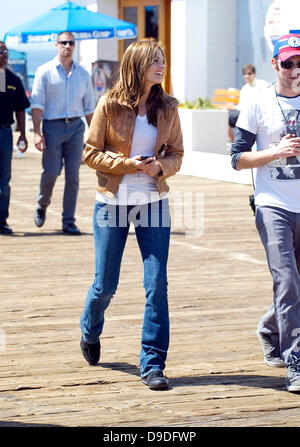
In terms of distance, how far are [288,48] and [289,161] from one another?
634mm

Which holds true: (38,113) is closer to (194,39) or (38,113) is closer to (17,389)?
(17,389)

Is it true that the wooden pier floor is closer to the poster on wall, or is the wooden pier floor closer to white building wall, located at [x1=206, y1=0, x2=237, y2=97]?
the poster on wall

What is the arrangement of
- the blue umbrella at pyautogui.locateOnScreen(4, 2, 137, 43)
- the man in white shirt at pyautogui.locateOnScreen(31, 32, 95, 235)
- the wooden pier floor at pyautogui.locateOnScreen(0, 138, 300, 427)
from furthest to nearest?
1. the blue umbrella at pyautogui.locateOnScreen(4, 2, 137, 43)
2. the man in white shirt at pyautogui.locateOnScreen(31, 32, 95, 235)
3. the wooden pier floor at pyautogui.locateOnScreen(0, 138, 300, 427)

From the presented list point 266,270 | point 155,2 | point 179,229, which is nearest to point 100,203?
point 266,270

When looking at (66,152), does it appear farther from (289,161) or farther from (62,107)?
(289,161)

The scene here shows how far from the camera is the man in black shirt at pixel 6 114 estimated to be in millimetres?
11164

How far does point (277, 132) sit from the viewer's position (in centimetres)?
584

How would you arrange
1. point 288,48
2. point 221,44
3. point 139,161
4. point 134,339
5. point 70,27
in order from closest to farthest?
point 139,161 < point 288,48 < point 134,339 < point 70,27 < point 221,44

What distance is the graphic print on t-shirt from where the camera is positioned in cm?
582

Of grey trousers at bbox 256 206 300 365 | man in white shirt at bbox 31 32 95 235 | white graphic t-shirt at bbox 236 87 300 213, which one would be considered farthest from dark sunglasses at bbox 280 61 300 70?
man in white shirt at bbox 31 32 95 235

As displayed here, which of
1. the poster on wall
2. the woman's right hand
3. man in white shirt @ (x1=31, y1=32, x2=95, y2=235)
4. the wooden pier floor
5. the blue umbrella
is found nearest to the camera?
the wooden pier floor

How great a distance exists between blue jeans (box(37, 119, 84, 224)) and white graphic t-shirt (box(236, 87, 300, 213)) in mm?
5447

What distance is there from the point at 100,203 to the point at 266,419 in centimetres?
159

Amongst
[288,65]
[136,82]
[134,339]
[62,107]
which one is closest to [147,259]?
[136,82]
